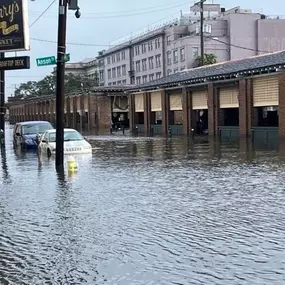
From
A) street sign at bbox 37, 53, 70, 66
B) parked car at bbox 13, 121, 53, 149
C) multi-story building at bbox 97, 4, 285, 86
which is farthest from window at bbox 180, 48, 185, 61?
street sign at bbox 37, 53, 70, 66

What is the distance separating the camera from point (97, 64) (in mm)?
151875

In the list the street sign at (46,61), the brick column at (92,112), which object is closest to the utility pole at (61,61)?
the street sign at (46,61)

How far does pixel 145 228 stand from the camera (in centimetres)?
916

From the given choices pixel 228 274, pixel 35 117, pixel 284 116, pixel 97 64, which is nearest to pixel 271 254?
pixel 228 274

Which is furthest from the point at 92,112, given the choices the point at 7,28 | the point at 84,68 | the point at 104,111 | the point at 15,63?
the point at 84,68

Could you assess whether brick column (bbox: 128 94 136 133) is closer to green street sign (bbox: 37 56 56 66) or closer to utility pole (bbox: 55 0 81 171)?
utility pole (bbox: 55 0 81 171)

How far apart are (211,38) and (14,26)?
253 feet

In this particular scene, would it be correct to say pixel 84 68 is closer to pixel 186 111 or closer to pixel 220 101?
pixel 186 111

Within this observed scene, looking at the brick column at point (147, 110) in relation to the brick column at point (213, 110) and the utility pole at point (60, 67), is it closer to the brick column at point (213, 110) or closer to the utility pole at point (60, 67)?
the brick column at point (213, 110)

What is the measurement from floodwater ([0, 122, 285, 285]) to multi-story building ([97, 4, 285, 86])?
81.8m

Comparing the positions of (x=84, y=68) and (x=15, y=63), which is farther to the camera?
(x=84, y=68)

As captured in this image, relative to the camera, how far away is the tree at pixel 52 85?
5369 inches

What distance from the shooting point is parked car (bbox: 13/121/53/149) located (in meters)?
32.3

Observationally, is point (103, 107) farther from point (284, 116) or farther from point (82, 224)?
point (82, 224)
